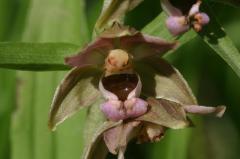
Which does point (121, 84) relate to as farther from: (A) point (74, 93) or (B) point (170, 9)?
(B) point (170, 9)

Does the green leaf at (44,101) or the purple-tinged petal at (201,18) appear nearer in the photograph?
the purple-tinged petal at (201,18)

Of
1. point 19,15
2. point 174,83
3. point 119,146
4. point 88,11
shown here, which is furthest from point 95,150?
point 88,11

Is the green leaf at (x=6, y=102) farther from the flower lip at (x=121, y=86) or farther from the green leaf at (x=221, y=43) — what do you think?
the green leaf at (x=221, y=43)

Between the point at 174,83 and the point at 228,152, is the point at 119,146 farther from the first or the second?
the point at 228,152

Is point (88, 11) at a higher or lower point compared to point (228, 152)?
higher

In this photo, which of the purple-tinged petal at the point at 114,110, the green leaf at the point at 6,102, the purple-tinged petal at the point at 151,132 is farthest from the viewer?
the green leaf at the point at 6,102

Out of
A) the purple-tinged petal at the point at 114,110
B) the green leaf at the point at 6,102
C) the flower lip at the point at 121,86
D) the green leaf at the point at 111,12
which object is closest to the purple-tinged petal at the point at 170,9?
the green leaf at the point at 111,12
